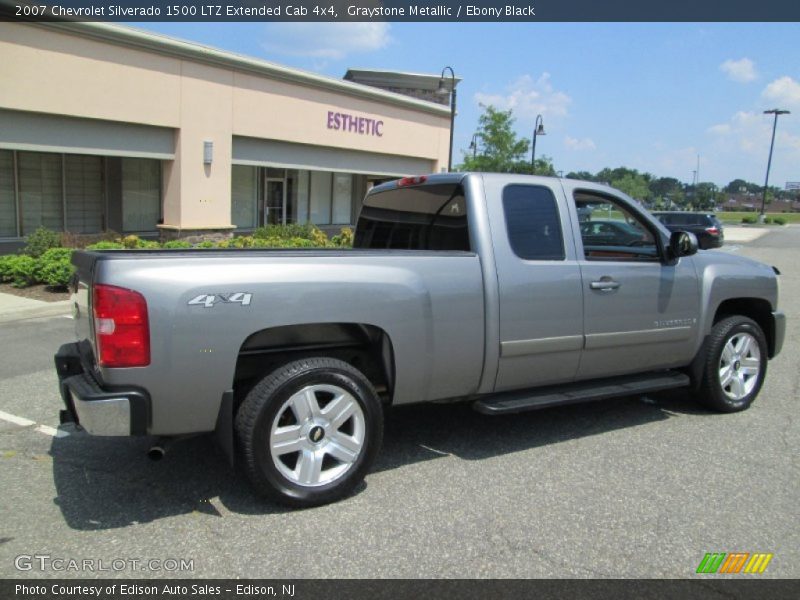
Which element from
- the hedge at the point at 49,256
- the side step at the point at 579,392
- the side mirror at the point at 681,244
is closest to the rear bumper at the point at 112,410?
the side step at the point at 579,392

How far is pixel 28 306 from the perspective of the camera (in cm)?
985

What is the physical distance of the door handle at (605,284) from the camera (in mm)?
4578

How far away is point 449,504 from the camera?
371cm

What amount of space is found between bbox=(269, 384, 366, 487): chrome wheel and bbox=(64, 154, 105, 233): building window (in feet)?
49.5

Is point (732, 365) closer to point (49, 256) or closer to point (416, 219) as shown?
point (416, 219)

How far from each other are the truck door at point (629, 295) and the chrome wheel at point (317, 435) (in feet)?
5.95

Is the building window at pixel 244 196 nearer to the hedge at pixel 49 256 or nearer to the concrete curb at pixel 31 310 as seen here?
the hedge at pixel 49 256

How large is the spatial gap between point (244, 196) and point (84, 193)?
5.15 m

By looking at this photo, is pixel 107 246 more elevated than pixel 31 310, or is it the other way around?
pixel 107 246

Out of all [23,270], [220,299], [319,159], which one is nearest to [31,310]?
[23,270]

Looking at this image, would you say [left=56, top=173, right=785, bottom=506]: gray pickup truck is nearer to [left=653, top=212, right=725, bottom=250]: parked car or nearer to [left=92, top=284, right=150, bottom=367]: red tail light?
[left=92, top=284, right=150, bottom=367]: red tail light

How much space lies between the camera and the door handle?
15.0 ft
